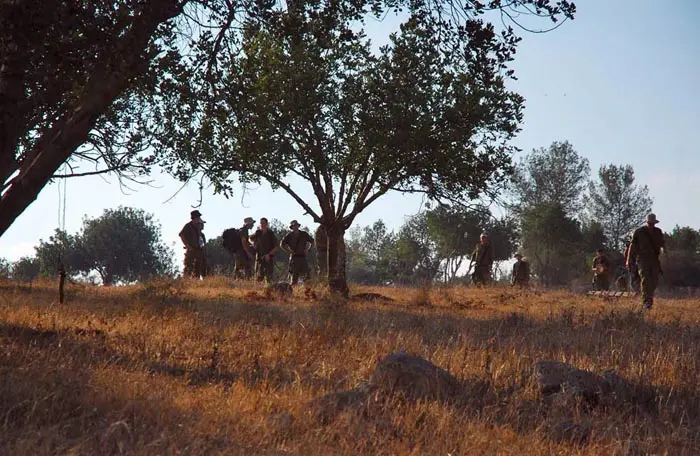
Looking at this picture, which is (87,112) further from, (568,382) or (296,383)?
(568,382)

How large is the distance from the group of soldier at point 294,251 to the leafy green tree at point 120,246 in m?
37.5

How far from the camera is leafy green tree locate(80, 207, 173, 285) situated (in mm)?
60875

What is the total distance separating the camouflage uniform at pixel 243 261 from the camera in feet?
76.1

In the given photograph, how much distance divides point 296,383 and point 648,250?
1257 cm

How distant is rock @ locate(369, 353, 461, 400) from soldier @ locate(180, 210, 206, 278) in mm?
15033

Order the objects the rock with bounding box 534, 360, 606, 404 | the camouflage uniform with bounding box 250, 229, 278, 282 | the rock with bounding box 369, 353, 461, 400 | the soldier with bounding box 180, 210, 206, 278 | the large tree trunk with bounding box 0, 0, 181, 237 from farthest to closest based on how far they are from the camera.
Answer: the camouflage uniform with bounding box 250, 229, 278, 282 < the soldier with bounding box 180, 210, 206, 278 < the large tree trunk with bounding box 0, 0, 181, 237 < the rock with bounding box 534, 360, 606, 404 < the rock with bounding box 369, 353, 461, 400

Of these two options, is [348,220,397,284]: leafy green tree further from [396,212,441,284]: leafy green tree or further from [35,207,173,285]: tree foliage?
[35,207,173,285]: tree foliage

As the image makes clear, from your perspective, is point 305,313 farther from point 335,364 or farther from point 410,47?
point 410,47

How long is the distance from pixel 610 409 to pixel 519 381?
3.25 ft

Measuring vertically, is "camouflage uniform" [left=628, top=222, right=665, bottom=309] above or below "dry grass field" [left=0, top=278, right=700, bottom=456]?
above

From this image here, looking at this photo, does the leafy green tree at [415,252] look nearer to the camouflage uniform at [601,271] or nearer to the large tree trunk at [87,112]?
the camouflage uniform at [601,271]

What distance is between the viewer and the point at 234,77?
35.2 ft

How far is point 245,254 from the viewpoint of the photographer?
2434 centimetres

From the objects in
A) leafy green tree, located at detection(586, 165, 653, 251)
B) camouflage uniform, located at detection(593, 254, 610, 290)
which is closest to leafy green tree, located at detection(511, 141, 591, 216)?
leafy green tree, located at detection(586, 165, 653, 251)
